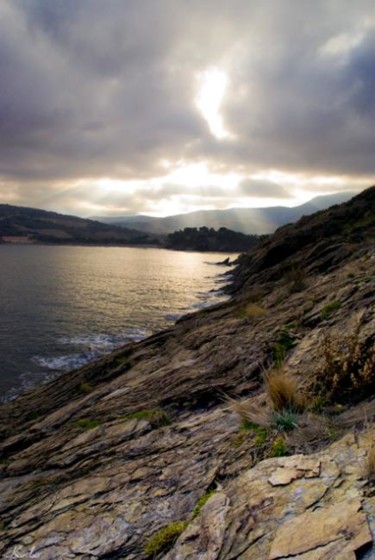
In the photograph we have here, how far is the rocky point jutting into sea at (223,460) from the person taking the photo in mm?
4012

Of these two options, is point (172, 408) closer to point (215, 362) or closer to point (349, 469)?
point (215, 362)

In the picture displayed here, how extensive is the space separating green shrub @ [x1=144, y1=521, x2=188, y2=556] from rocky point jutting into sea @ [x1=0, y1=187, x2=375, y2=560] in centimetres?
2

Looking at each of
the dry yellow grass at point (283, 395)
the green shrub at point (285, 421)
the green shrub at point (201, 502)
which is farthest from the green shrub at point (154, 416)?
the green shrub at point (285, 421)

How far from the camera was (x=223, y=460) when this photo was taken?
580 cm

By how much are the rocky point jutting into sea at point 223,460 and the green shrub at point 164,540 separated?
2 cm

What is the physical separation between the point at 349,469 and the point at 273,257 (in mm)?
40415

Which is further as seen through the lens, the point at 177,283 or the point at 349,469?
the point at 177,283

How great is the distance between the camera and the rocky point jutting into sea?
158 inches

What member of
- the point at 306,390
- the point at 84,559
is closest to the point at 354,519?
the point at 306,390

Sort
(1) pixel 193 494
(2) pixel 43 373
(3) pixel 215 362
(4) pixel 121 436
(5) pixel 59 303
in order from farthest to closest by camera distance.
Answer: (5) pixel 59 303 < (2) pixel 43 373 < (3) pixel 215 362 < (4) pixel 121 436 < (1) pixel 193 494

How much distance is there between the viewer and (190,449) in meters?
6.55

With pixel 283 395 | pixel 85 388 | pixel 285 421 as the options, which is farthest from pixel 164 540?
pixel 85 388

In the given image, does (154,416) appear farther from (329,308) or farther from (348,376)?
(329,308)

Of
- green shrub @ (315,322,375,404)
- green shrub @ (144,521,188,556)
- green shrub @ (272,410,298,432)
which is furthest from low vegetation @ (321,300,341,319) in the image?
green shrub @ (144,521,188,556)
